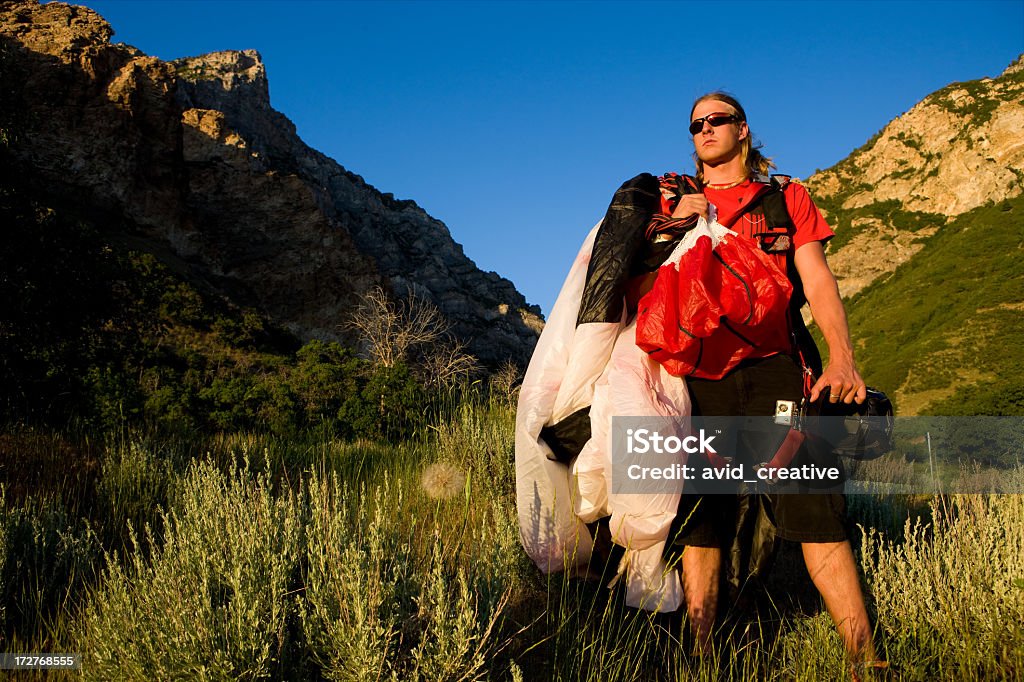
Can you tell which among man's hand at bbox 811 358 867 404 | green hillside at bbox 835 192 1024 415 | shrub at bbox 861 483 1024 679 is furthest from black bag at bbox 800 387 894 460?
green hillside at bbox 835 192 1024 415

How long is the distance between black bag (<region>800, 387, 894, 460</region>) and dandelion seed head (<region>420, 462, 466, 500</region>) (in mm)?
2523

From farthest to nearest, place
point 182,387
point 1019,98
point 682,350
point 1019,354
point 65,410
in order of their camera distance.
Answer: point 1019,98 → point 1019,354 → point 182,387 → point 65,410 → point 682,350

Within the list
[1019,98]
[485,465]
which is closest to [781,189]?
[485,465]

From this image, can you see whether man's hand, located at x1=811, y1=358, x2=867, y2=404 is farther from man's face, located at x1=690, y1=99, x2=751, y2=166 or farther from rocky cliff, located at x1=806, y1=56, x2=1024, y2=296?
rocky cliff, located at x1=806, y1=56, x2=1024, y2=296

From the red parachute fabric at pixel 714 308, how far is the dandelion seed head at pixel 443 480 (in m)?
2.31

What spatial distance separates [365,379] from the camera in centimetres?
966

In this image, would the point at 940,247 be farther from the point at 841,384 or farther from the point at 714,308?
the point at 714,308

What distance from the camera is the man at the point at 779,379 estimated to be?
255 cm

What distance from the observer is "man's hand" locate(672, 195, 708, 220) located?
2.80 meters

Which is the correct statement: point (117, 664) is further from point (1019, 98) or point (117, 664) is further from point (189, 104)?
point (1019, 98)

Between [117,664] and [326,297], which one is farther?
[326,297]

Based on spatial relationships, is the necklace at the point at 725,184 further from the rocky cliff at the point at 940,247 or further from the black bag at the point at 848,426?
the rocky cliff at the point at 940,247

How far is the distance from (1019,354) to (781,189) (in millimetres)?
38147

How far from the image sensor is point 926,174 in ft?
201
